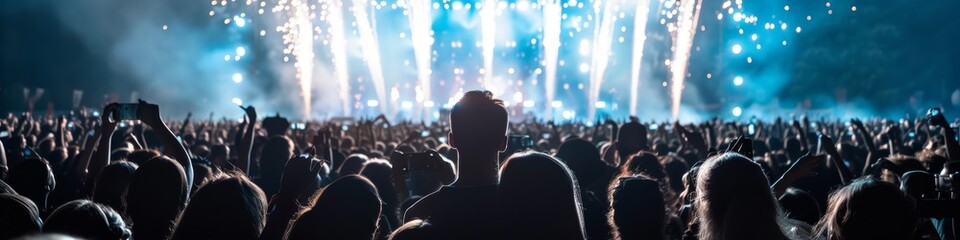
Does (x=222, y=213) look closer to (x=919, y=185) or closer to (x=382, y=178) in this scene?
(x=382, y=178)

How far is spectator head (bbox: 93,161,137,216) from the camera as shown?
175 inches

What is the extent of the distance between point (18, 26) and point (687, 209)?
119 feet

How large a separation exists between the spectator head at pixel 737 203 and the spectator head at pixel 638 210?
76cm

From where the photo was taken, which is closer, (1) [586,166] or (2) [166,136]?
(2) [166,136]

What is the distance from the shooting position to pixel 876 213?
309cm

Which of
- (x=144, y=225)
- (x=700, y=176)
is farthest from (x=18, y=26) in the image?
(x=700, y=176)

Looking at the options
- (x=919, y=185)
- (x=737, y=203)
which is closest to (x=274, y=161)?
(x=737, y=203)

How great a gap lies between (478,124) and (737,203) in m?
1.09

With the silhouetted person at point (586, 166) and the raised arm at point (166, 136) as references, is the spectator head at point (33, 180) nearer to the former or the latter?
the raised arm at point (166, 136)

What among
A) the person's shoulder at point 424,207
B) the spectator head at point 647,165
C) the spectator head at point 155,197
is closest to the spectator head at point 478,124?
the person's shoulder at point 424,207

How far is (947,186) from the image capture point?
3914mm

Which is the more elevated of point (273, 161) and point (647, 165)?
point (647, 165)

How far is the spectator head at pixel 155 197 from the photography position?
384 centimetres

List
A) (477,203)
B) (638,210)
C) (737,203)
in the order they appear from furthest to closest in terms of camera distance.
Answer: (638,210) → (737,203) → (477,203)
